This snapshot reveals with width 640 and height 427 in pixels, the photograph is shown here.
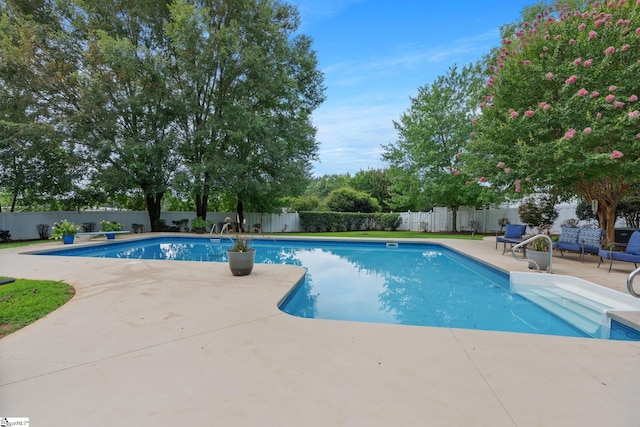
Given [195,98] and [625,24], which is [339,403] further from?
[195,98]

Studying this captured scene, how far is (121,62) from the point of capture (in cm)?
1333

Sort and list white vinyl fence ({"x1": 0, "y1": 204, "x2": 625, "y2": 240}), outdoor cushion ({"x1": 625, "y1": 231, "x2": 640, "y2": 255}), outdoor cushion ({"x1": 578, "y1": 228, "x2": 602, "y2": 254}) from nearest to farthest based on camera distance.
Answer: outdoor cushion ({"x1": 625, "y1": 231, "x2": 640, "y2": 255}) → outdoor cushion ({"x1": 578, "y1": 228, "x2": 602, "y2": 254}) → white vinyl fence ({"x1": 0, "y1": 204, "x2": 625, "y2": 240})

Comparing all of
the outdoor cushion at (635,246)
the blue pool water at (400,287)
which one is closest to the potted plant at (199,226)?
the blue pool water at (400,287)

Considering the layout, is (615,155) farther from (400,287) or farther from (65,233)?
(65,233)

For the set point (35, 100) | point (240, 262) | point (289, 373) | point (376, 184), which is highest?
point (35, 100)

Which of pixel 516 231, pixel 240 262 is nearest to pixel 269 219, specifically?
pixel 516 231

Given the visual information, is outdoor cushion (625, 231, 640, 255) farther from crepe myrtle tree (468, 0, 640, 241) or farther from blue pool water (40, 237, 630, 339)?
blue pool water (40, 237, 630, 339)

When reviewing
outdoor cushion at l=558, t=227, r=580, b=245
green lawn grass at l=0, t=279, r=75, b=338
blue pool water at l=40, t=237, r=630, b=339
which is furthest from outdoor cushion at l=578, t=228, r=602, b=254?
green lawn grass at l=0, t=279, r=75, b=338

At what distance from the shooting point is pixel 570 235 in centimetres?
832

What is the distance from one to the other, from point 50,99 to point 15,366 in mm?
16363

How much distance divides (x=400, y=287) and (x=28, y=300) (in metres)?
6.14

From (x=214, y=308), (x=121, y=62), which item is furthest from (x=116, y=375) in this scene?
(x=121, y=62)

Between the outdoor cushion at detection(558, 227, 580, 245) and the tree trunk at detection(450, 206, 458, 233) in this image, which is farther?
the tree trunk at detection(450, 206, 458, 233)

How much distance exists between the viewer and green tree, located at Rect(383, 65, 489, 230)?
54.0 ft
